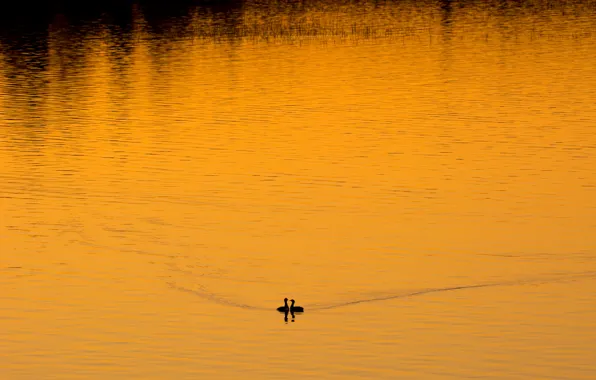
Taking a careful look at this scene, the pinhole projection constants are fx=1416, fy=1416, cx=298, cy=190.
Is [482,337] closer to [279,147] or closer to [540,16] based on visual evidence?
[279,147]

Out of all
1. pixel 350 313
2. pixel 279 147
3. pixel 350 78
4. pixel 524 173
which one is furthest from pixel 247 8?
pixel 350 313

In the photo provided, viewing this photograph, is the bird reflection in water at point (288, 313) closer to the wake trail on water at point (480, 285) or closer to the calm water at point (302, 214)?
the calm water at point (302, 214)

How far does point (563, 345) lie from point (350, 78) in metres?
51.9

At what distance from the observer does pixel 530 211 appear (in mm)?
48094

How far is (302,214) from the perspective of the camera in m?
48.2

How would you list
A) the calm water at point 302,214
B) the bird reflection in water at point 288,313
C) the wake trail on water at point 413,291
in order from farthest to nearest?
the wake trail on water at point 413,291 < the bird reflection in water at point 288,313 < the calm water at point 302,214

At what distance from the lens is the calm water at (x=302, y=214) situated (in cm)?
3453

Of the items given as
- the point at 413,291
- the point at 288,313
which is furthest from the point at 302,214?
the point at 288,313

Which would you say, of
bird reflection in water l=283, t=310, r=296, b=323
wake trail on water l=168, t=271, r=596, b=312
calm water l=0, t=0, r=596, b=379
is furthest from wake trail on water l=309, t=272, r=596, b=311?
bird reflection in water l=283, t=310, r=296, b=323

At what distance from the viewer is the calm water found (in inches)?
1359

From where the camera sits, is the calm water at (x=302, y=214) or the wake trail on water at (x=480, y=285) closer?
the calm water at (x=302, y=214)

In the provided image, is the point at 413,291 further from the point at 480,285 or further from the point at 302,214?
the point at 302,214

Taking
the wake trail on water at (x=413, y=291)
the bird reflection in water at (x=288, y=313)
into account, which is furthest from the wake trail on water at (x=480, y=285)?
the bird reflection in water at (x=288, y=313)

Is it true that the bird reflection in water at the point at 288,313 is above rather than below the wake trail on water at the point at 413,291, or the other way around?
below
